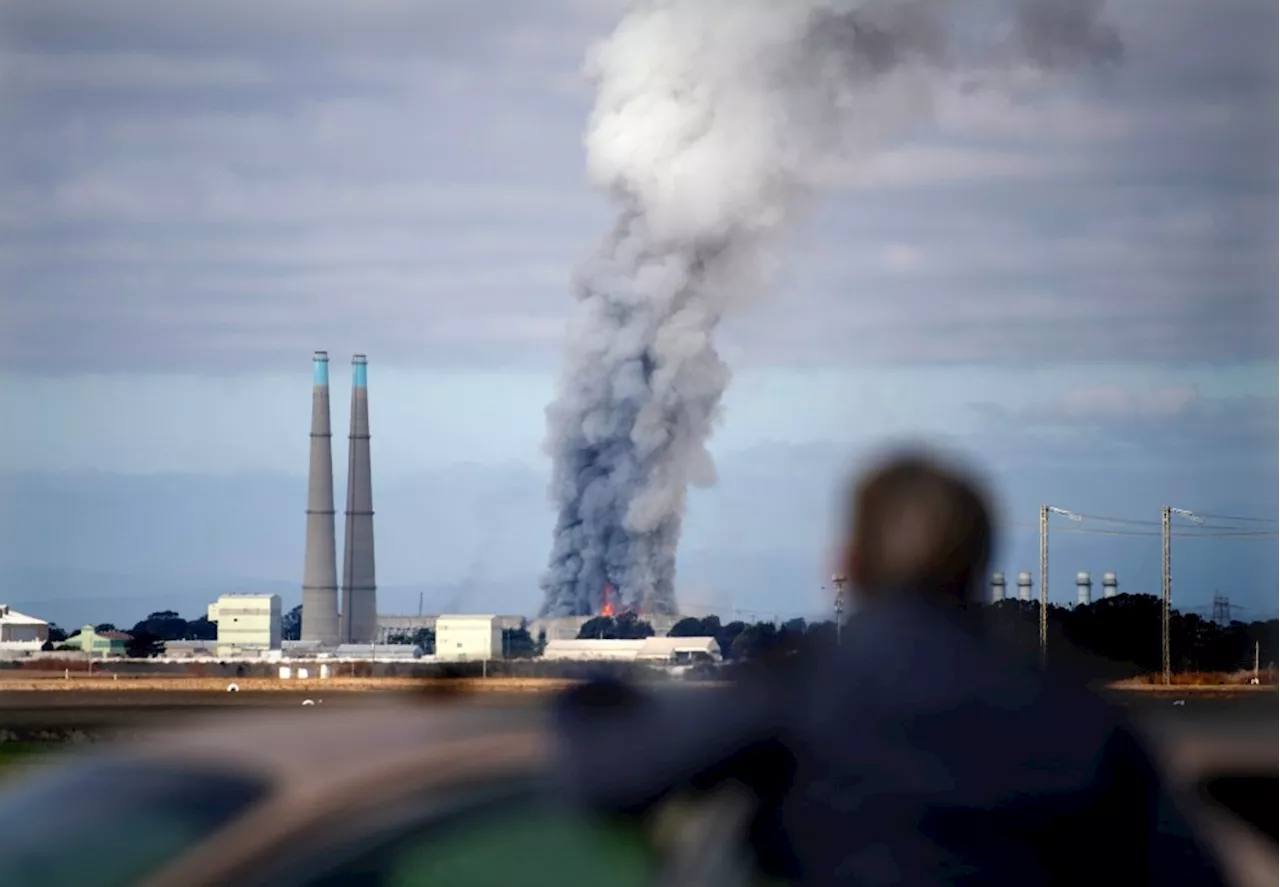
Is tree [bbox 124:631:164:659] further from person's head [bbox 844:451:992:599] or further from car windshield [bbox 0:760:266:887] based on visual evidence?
person's head [bbox 844:451:992:599]

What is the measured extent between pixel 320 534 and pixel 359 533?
2979 mm

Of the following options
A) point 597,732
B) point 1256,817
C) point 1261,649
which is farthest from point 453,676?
point 1261,649

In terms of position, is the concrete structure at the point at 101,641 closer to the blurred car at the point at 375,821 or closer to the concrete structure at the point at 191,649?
the concrete structure at the point at 191,649

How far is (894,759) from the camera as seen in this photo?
1.82 metres

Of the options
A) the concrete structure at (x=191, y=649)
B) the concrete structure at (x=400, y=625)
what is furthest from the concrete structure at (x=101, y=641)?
the concrete structure at (x=400, y=625)

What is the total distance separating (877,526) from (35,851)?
3.27 feet

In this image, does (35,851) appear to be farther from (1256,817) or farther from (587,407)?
(587,407)

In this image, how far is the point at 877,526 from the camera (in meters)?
1.97

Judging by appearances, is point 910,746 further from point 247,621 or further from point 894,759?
point 247,621

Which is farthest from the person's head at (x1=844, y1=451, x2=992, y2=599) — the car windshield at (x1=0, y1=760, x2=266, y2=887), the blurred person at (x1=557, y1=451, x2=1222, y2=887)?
the car windshield at (x1=0, y1=760, x2=266, y2=887)

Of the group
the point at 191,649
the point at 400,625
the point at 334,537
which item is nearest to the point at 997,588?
the point at 191,649

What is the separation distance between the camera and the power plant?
3369 inches

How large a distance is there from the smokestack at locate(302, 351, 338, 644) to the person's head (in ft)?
276

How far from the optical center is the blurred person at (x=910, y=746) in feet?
5.90
